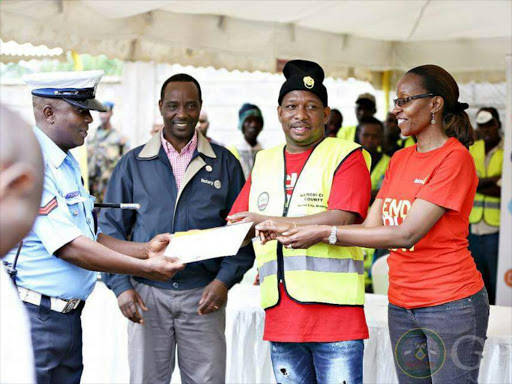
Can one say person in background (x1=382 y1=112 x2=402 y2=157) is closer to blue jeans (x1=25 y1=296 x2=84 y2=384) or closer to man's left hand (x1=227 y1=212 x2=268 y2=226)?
man's left hand (x1=227 y1=212 x2=268 y2=226)

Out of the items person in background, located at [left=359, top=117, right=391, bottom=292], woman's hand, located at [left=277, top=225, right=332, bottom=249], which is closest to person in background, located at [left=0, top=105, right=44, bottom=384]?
woman's hand, located at [left=277, top=225, right=332, bottom=249]

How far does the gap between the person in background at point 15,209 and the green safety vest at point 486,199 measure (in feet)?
20.7

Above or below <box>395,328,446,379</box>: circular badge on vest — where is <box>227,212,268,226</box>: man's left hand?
above

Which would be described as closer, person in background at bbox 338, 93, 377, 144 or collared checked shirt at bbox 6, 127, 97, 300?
collared checked shirt at bbox 6, 127, 97, 300

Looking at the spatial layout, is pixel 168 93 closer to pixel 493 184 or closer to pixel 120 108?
pixel 493 184

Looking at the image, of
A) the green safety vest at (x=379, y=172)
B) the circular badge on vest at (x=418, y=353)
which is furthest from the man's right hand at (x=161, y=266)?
the green safety vest at (x=379, y=172)

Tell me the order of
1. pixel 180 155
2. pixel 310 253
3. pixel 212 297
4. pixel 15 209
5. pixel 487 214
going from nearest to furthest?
pixel 15 209 → pixel 310 253 → pixel 212 297 → pixel 180 155 → pixel 487 214

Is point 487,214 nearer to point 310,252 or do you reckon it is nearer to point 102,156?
point 310,252

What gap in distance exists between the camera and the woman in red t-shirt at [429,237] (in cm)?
319

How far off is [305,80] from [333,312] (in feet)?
3.54

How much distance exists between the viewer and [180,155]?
4.20 metres

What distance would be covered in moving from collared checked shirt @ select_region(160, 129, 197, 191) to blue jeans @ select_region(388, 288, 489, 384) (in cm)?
151

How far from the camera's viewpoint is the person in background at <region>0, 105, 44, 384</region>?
1338 mm

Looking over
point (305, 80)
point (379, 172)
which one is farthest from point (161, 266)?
point (379, 172)
